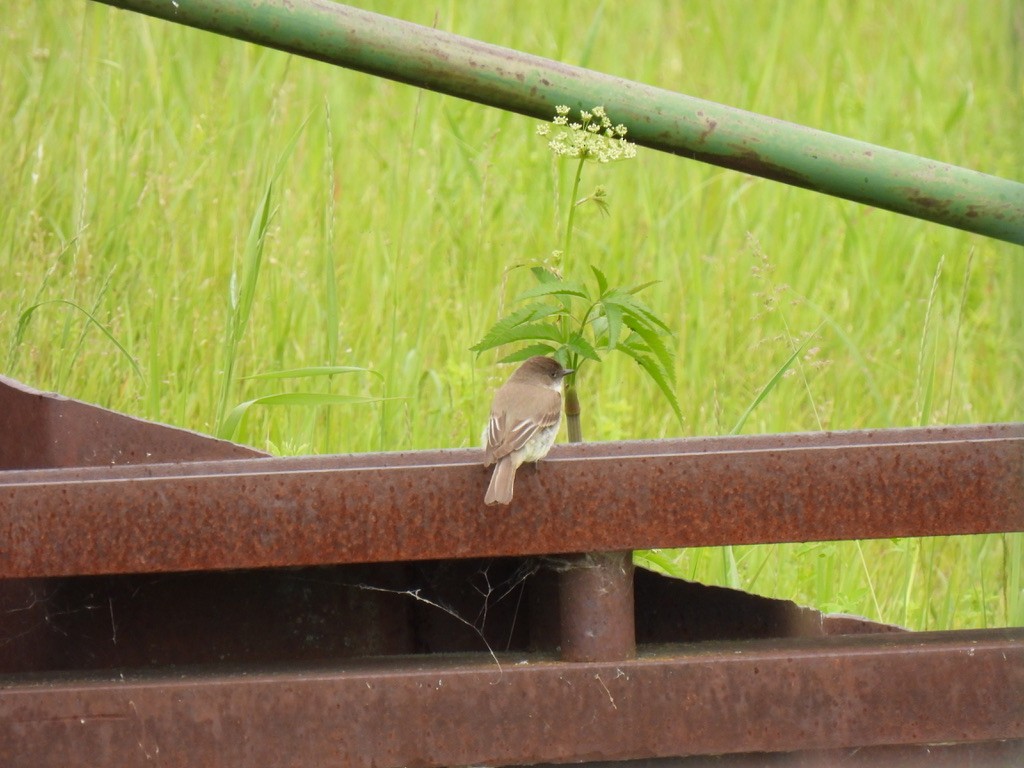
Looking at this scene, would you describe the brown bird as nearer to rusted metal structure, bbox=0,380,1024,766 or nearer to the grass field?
rusted metal structure, bbox=0,380,1024,766

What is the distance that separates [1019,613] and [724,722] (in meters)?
1.59

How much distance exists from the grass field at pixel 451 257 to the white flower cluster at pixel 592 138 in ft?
3.82

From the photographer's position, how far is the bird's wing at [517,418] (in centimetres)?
306

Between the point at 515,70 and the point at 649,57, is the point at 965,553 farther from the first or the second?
the point at 649,57

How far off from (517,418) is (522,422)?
1.9 inches

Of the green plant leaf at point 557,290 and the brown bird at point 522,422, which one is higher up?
the green plant leaf at point 557,290

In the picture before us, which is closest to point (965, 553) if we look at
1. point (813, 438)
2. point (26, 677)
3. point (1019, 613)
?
point (1019, 613)

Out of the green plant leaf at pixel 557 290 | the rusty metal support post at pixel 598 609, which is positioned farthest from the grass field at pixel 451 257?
the rusty metal support post at pixel 598 609

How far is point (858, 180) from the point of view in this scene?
2934 mm

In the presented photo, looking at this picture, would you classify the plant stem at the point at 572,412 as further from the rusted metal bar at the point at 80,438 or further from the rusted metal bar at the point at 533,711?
the rusted metal bar at the point at 533,711

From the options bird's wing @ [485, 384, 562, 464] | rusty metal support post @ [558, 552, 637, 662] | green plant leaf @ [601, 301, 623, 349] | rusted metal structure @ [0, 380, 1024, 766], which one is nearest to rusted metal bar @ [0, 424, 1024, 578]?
rusted metal structure @ [0, 380, 1024, 766]

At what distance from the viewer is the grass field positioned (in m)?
4.72

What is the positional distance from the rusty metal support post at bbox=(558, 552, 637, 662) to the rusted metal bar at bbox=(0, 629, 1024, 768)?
6cm

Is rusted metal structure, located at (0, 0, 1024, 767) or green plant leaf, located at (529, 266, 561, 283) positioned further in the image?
green plant leaf, located at (529, 266, 561, 283)
